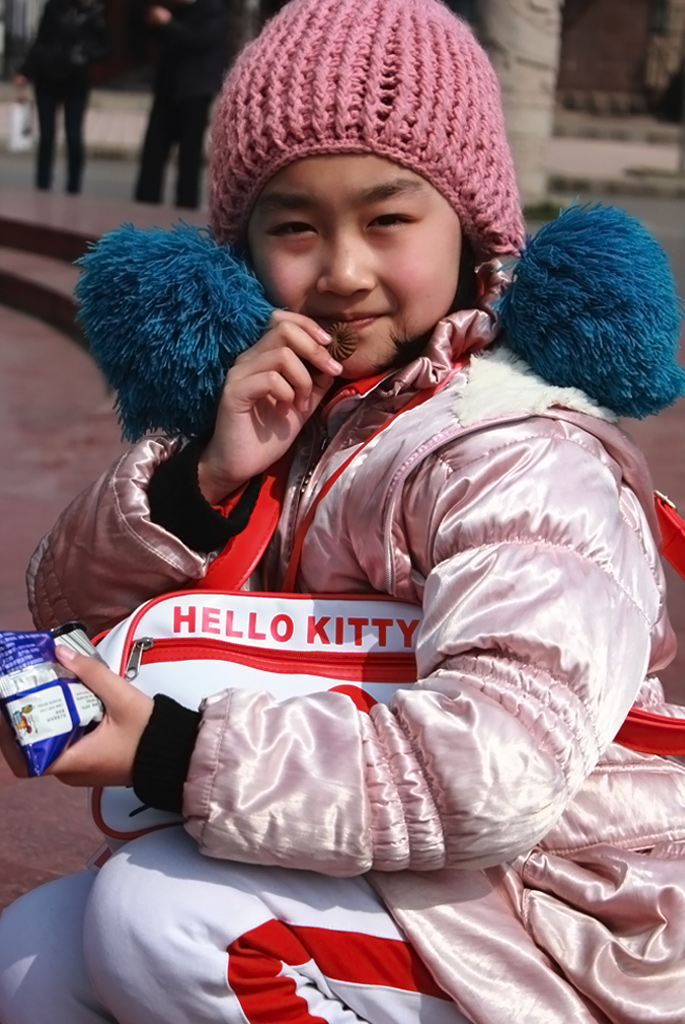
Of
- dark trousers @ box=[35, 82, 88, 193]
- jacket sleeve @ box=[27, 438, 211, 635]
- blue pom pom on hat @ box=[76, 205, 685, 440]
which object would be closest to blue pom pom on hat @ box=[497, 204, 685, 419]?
blue pom pom on hat @ box=[76, 205, 685, 440]

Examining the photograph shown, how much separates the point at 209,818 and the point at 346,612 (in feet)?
1.12

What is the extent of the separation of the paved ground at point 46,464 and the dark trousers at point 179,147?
1.37ft

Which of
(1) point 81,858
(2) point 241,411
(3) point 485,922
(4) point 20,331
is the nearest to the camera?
(3) point 485,922

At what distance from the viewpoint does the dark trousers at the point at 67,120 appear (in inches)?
432

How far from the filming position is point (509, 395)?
1653 millimetres

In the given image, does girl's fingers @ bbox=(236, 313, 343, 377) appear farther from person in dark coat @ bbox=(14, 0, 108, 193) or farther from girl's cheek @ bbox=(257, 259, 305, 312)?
person in dark coat @ bbox=(14, 0, 108, 193)

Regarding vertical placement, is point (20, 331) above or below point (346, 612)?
below

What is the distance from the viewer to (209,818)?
1422 mm

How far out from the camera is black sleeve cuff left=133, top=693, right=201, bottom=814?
1.44 m

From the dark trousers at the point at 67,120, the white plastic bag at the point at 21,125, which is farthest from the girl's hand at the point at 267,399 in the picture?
the white plastic bag at the point at 21,125

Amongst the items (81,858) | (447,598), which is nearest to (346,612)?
(447,598)

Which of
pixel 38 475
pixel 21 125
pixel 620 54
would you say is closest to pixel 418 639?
pixel 38 475

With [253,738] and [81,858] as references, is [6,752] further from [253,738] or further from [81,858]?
[81,858]

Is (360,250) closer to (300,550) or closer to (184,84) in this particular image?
(300,550)
